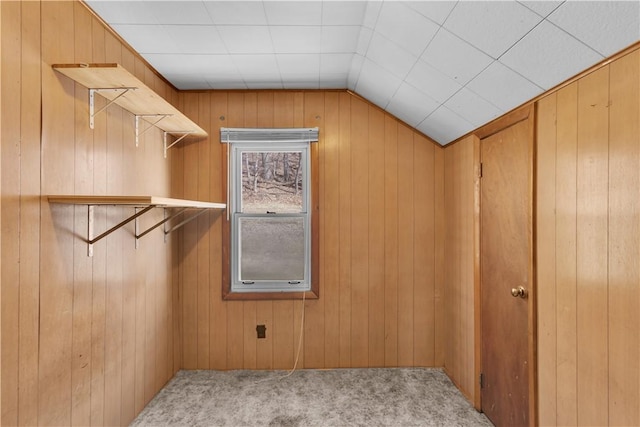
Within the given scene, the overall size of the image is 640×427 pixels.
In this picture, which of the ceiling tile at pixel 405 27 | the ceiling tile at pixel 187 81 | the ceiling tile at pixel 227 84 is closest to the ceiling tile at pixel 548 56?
the ceiling tile at pixel 405 27

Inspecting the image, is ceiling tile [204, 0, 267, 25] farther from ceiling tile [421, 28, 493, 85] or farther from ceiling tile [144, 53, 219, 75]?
ceiling tile [421, 28, 493, 85]

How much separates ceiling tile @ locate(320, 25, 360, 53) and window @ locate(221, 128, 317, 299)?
84 cm

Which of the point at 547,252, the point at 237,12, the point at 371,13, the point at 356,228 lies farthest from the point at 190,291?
the point at 547,252

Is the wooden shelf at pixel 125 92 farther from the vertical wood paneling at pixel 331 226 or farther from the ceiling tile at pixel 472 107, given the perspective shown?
the ceiling tile at pixel 472 107

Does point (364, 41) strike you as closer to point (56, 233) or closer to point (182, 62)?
point (182, 62)

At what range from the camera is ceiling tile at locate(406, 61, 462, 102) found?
6.21 feet

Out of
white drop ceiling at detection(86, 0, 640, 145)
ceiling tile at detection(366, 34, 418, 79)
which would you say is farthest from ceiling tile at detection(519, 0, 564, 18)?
ceiling tile at detection(366, 34, 418, 79)

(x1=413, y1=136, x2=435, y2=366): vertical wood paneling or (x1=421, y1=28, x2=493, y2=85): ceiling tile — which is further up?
(x1=421, y1=28, x2=493, y2=85): ceiling tile

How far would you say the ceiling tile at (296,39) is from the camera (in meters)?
1.89

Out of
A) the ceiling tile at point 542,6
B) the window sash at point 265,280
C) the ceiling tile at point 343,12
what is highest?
the ceiling tile at point 343,12

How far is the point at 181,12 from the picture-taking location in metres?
1.71

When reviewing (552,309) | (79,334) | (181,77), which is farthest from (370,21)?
(79,334)

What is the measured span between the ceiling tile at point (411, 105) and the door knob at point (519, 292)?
1282 mm

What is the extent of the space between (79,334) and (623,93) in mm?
2524
